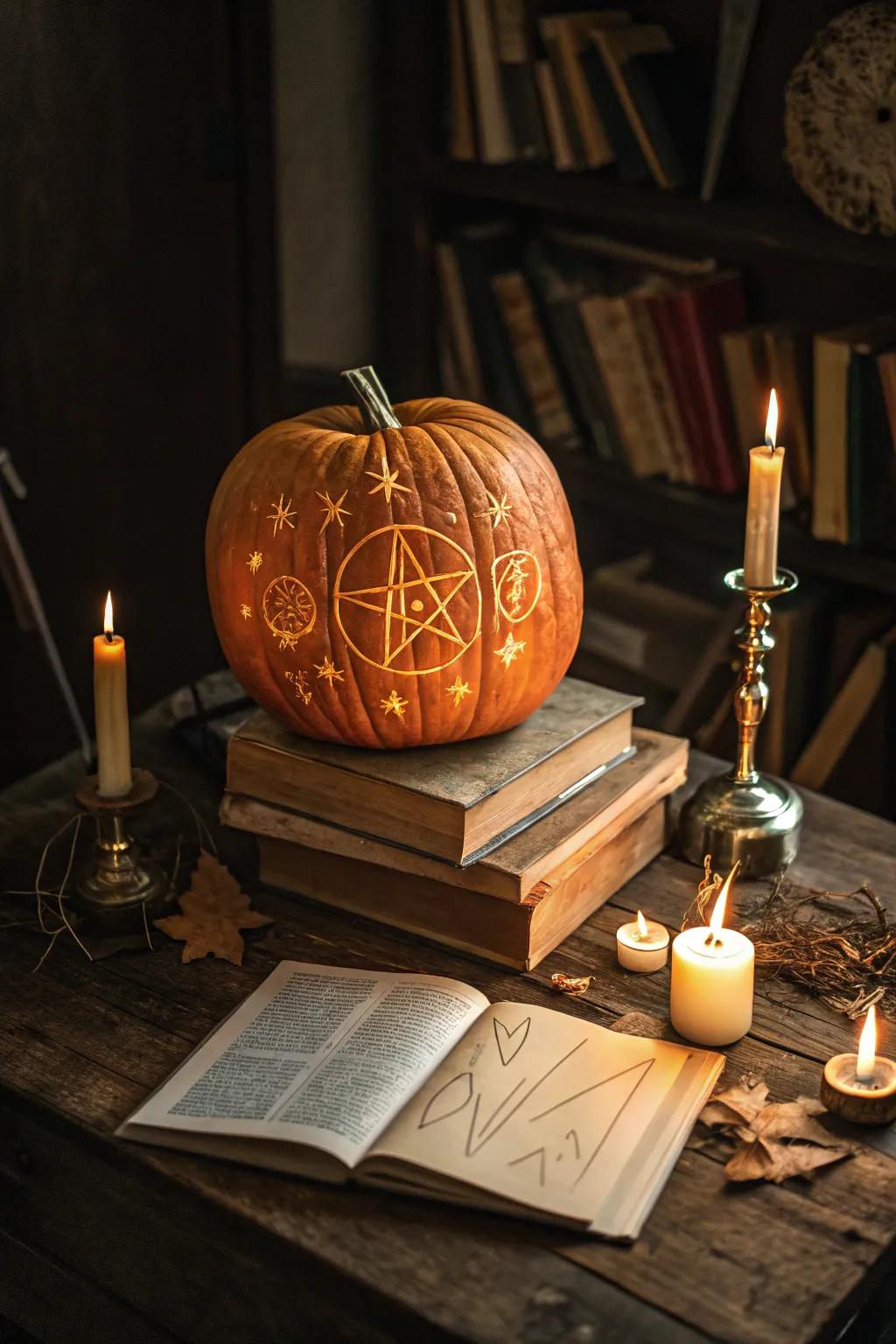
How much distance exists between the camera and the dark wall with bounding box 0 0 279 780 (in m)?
1.87

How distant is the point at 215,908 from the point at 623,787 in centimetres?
39

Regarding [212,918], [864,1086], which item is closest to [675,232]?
[212,918]

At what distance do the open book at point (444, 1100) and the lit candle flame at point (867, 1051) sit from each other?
10 centimetres

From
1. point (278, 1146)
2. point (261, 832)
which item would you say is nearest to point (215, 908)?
point (261, 832)

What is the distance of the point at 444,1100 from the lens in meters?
1.04

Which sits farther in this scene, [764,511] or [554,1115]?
[764,511]

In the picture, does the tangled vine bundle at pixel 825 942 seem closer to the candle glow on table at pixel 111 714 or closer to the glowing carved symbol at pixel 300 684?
the glowing carved symbol at pixel 300 684

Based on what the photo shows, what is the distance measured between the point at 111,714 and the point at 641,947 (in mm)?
494

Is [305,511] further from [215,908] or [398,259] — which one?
[398,259]

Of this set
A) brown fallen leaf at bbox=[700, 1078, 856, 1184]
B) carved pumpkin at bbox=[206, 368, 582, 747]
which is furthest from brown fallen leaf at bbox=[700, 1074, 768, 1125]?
carved pumpkin at bbox=[206, 368, 582, 747]

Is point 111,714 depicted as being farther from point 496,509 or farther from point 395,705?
point 496,509

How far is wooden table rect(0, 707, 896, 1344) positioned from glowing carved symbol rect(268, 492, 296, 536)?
1.18ft

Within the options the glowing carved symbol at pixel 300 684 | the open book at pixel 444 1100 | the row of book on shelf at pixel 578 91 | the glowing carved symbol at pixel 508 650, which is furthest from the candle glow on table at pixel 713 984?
the row of book on shelf at pixel 578 91

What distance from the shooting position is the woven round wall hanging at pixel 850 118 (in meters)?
1.66
